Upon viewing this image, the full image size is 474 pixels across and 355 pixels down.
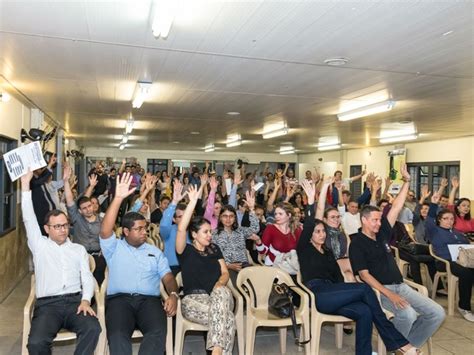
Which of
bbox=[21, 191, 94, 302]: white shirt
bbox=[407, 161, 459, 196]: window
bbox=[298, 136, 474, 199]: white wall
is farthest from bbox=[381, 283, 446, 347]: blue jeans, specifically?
bbox=[407, 161, 459, 196]: window

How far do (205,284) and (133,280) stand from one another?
23.5 inches

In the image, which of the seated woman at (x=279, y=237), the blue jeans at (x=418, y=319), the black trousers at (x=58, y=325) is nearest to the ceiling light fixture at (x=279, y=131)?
the seated woman at (x=279, y=237)

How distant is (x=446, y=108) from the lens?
7.38m

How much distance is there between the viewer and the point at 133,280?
3.43 metres

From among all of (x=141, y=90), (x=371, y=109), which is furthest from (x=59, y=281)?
(x=371, y=109)

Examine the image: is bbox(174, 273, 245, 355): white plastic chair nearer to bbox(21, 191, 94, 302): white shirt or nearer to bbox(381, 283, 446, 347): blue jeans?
bbox(21, 191, 94, 302): white shirt

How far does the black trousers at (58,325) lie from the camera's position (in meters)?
2.91

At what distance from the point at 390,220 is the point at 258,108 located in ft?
13.4

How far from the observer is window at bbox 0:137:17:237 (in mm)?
5730

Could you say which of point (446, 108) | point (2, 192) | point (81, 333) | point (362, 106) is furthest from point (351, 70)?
point (2, 192)

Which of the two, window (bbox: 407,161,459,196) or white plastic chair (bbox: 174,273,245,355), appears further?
window (bbox: 407,161,459,196)

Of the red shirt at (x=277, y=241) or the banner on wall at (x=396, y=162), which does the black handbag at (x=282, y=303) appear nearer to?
the red shirt at (x=277, y=241)

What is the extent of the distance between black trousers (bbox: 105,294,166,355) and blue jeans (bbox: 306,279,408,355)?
137cm

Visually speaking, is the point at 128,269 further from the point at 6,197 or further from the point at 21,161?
the point at 6,197
